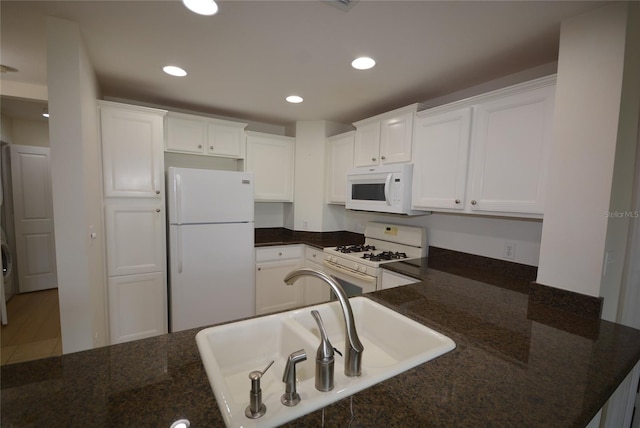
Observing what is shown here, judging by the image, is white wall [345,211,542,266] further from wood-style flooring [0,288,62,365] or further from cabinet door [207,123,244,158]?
wood-style flooring [0,288,62,365]

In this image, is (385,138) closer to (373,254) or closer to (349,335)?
(373,254)

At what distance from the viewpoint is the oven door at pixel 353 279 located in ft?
7.38

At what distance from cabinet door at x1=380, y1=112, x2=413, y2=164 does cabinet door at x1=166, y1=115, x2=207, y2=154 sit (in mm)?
1811

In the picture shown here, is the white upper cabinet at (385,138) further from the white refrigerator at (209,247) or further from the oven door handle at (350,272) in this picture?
the white refrigerator at (209,247)

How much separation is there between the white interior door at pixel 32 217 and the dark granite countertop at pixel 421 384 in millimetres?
4139

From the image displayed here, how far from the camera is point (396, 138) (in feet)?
7.96

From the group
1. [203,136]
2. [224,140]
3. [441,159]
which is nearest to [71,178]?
[203,136]

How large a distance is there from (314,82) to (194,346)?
1.98 metres

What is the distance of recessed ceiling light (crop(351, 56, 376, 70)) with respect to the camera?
1.79 metres

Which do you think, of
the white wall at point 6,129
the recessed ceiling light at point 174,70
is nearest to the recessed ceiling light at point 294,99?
the recessed ceiling light at point 174,70

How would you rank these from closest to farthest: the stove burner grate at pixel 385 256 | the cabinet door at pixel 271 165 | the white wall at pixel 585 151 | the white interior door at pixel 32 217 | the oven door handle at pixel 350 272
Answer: the white wall at pixel 585 151, the oven door handle at pixel 350 272, the stove burner grate at pixel 385 256, the cabinet door at pixel 271 165, the white interior door at pixel 32 217

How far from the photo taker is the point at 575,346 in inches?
40.4

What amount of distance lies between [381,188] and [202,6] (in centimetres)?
175

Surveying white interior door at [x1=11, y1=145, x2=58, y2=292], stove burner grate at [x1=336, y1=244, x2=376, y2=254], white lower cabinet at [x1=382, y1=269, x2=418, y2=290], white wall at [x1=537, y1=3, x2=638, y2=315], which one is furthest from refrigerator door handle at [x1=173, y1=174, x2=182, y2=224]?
white interior door at [x1=11, y1=145, x2=58, y2=292]
